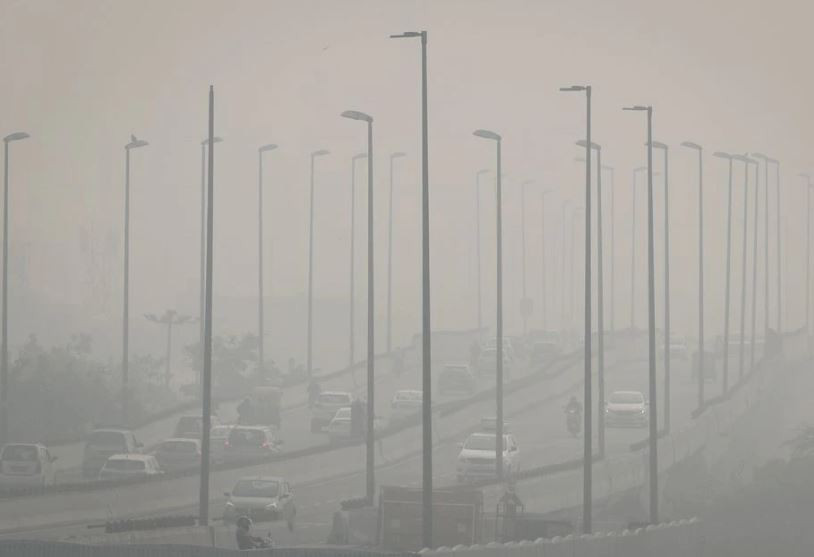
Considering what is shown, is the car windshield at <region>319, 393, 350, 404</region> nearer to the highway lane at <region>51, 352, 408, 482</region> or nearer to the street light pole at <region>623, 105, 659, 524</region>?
the highway lane at <region>51, 352, 408, 482</region>

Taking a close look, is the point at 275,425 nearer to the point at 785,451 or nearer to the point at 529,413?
the point at 529,413

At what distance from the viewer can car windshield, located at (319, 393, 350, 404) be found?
10844cm

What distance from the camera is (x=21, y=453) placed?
228 feet

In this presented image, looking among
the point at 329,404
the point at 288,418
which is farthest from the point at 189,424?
the point at 288,418

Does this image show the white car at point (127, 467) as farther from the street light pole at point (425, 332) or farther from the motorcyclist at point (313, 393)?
the motorcyclist at point (313, 393)

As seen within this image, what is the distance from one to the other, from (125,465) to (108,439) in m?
8.03

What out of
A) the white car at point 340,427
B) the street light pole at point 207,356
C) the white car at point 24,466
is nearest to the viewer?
the street light pole at point 207,356

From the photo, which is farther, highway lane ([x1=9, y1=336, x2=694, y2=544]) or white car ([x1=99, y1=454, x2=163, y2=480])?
white car ([x1=99, y1=454, x2=163, y2=480])

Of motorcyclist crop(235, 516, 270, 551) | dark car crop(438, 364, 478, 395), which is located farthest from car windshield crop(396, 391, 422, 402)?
motorcyclist crop(235, 516, 270, 551)

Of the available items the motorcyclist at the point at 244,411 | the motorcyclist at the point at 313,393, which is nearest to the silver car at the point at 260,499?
the motorcyclist at the point at 244,411

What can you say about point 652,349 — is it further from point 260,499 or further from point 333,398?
point 333,398

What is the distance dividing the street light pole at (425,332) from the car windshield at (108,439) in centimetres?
3032

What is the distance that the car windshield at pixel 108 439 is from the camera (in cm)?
7731

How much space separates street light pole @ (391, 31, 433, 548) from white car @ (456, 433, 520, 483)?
30620 millimetres
